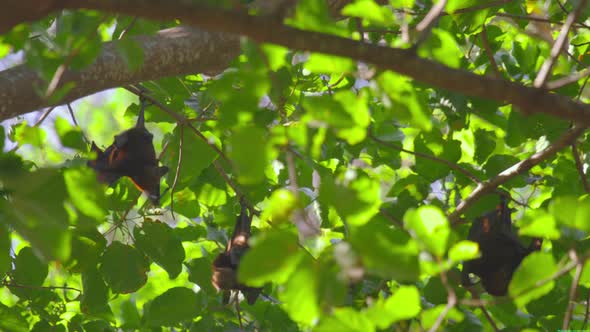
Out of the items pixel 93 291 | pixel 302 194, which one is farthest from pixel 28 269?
pixel 302 194

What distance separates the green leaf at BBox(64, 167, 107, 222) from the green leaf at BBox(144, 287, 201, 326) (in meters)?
1.26

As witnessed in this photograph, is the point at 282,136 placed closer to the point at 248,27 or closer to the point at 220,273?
the point at 248,27

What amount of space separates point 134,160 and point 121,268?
0.40 metres

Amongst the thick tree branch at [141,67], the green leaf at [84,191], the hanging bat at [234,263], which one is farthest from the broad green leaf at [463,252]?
the hanging bat at [234,263]

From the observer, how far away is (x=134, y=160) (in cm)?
273

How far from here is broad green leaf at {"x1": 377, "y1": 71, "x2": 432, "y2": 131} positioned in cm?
152

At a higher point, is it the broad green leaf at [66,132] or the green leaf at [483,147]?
the broad green leaf at [66,132]

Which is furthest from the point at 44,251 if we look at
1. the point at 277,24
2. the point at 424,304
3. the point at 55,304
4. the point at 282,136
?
the point at 55,304

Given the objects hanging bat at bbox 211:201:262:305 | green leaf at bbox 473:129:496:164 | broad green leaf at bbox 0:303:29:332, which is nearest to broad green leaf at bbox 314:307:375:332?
hanging bat at bbox 211:201:262:305

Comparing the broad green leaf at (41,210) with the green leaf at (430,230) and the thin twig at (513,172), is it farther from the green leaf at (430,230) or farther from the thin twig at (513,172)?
the thin twig at (513,172)

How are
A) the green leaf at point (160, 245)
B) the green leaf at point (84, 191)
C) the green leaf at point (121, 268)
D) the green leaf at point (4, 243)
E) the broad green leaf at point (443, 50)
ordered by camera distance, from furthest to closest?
1. the green leaf at point (160, 245)
2. the green leaf at point (121, 268)
3. the green leaf at point (4, 243)
4. the broad green leaf at point (443, 50)
5. the green leaf at point (84, 191)

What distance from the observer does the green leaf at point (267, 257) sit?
113cm

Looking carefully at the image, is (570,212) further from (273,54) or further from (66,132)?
(66,132)

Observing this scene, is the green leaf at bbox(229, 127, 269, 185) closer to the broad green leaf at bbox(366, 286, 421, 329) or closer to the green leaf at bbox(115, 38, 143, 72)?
the broad green leaf at bbox(366, 286, 421, 329)
